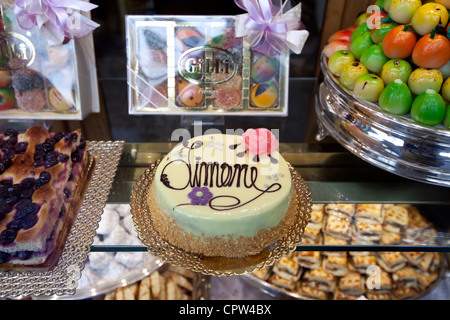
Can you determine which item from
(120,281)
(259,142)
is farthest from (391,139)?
(120,281)

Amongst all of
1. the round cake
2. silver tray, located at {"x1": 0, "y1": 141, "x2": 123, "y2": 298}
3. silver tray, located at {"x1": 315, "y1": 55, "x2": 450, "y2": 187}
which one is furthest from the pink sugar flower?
silver tray, located at {"x1": 0, "y1": 141, "x2": 123, "y2": 298}

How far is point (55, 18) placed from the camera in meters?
1.38

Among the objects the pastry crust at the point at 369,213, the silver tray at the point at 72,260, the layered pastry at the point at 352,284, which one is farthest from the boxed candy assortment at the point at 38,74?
the layered pastry at the point at 352,284

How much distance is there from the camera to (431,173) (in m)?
1.19

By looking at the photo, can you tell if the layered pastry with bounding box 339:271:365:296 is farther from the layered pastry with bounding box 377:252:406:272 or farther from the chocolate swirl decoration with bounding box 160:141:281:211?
the chocolate swirl decoration with bounding box 160:141:281:211

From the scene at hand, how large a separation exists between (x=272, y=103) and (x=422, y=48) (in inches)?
20.8

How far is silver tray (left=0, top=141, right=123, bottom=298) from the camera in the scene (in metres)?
1.05

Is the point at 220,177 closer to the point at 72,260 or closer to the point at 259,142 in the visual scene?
the point at 259,142

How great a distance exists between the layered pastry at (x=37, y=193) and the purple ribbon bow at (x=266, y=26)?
0.72 metres

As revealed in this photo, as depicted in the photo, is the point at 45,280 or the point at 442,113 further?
the point at 442,113

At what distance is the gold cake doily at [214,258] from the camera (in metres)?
1.10

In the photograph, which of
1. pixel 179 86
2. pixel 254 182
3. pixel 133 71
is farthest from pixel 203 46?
pixel 254 182

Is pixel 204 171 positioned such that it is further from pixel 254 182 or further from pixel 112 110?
pixel 112 110

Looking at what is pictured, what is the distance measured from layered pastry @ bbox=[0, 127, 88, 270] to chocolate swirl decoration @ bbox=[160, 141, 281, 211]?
328 mm
